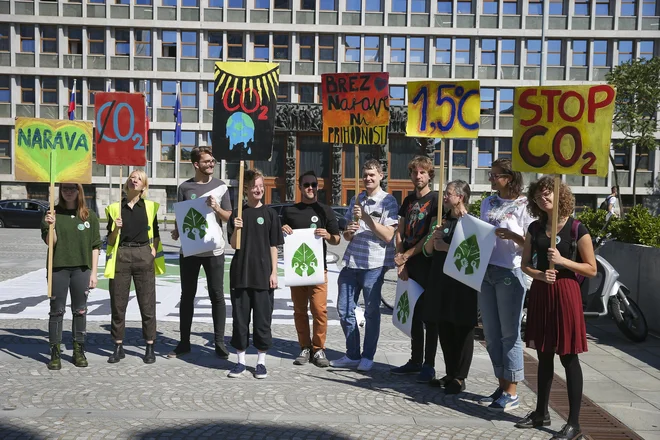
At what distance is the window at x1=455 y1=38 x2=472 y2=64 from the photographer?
42.2m

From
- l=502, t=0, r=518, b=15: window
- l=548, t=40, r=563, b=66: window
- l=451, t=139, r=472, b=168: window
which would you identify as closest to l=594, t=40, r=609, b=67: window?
l=548, t=40, r=563, b=66: window

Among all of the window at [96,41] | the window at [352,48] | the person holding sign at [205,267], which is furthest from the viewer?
the window at [352,48]

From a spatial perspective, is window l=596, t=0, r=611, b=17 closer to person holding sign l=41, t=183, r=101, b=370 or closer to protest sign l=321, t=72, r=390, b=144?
protest sign l=321, t=72, r=390, b=144

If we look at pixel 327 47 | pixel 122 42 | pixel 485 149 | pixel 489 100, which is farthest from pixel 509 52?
pixel 122 42

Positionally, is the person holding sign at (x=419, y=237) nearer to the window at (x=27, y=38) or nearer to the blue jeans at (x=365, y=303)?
the blue jeans at (x=365, y=303)

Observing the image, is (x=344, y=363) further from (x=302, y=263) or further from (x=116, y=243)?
(x=116, y=243)

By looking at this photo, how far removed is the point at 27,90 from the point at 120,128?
39.5 m

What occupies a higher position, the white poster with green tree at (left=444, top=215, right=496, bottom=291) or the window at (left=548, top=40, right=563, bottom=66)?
the window at (left=548, top=40, right=563, bottom=66)

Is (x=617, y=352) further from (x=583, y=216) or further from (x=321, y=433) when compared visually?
(x=321, y=433)

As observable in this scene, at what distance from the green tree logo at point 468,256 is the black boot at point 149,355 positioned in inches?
126

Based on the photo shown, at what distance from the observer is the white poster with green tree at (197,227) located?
6668 mm

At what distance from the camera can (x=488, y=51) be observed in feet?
139

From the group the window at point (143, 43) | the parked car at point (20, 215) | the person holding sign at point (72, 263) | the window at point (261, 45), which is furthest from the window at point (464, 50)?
the person holding sign at point (72, 263)

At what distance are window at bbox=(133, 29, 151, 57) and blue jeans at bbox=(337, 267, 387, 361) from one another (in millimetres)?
38569
